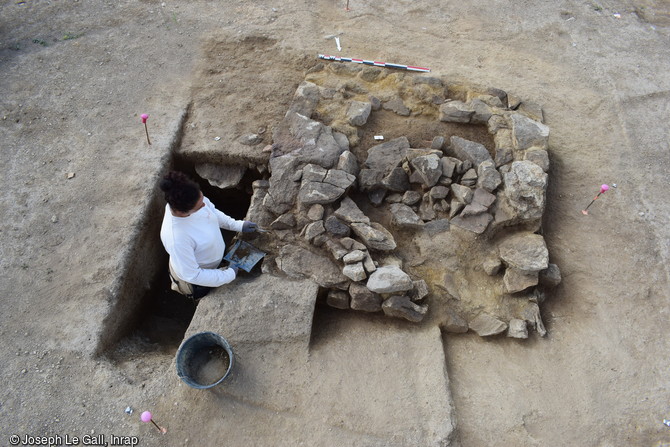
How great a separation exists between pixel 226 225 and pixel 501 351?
2794 mm

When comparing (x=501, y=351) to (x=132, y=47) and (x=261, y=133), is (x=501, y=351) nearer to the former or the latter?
(x=261, y=133)

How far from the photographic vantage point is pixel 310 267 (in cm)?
404

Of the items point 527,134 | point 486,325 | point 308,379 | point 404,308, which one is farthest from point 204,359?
point 527,134

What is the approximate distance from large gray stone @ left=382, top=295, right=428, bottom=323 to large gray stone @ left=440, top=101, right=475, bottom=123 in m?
2.48

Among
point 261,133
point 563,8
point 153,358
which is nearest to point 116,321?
point 153,358

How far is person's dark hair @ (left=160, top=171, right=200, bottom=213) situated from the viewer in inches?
117

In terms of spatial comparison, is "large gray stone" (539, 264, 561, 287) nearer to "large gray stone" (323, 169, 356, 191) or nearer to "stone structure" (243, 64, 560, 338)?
"stone structure" (243, 64, 560, 338)

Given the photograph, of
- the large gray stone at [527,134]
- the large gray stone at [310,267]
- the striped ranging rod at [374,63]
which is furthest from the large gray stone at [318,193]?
the striped ranging rod at [374,63]

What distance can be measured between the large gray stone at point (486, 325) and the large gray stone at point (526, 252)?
1.85ft

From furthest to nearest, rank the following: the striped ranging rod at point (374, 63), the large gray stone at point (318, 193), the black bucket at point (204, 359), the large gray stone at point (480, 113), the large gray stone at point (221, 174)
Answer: the striped ranging rod at point (374, 63) < the large gray stone at point (480, 113) < the large gray stone at point (221, 174) < the large gray stone at point (318, 193) < the black bucket at point (204, 359)

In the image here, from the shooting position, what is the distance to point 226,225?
13.0ft

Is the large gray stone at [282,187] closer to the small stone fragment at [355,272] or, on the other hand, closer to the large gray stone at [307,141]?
the large gray stone at [307,141]

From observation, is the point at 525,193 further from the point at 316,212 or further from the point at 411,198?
the point at 316,212

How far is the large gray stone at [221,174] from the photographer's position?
508 centimetres
